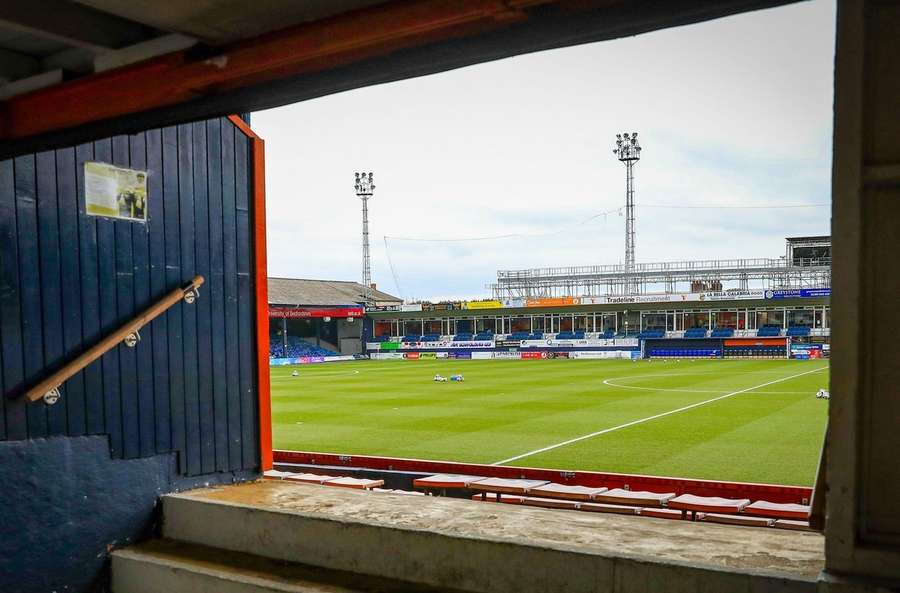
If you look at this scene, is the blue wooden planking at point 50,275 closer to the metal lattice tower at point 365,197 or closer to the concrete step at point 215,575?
the concrete step at point 215,575

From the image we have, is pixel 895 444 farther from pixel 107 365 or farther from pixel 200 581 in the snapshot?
pixel 107 365

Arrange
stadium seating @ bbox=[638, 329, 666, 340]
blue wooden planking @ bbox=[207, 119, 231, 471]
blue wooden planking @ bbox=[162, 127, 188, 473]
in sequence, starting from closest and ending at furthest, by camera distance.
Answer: blue wooden planking @ bbox=[162, 127, 188, 473] → blue wooden planking @ bbox=[207, 119, 231, 471] → stadium seating @ bbox=[638, 329, 666, 340]

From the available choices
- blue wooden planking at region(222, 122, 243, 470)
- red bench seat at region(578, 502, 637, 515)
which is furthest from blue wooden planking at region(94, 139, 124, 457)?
red bench seat at region(578, 502, 637, 515)

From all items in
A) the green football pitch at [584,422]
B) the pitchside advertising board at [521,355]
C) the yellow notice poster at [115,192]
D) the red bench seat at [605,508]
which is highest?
the yellow notice poster at [115,192]

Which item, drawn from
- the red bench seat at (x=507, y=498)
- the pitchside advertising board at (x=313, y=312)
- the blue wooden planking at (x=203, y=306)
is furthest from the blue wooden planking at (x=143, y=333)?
the pitchside advertising board at (x=313, y=312)

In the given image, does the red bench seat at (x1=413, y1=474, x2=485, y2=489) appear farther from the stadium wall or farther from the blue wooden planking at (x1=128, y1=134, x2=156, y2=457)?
the blue wooden planking at (x1=128, y1=134, x2=156, y2=457)

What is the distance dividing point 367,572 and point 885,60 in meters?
3.56

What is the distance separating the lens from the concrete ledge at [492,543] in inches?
135

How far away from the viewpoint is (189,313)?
5.88 m

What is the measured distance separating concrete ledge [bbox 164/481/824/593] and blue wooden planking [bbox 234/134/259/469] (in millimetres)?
911

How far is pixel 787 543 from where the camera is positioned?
3.79 m

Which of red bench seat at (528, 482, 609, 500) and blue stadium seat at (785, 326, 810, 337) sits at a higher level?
red bench seat at (528, 482, 609, 500)

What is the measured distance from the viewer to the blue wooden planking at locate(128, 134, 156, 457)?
549 centimetres

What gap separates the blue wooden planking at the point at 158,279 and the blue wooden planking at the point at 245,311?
2.29 ft
